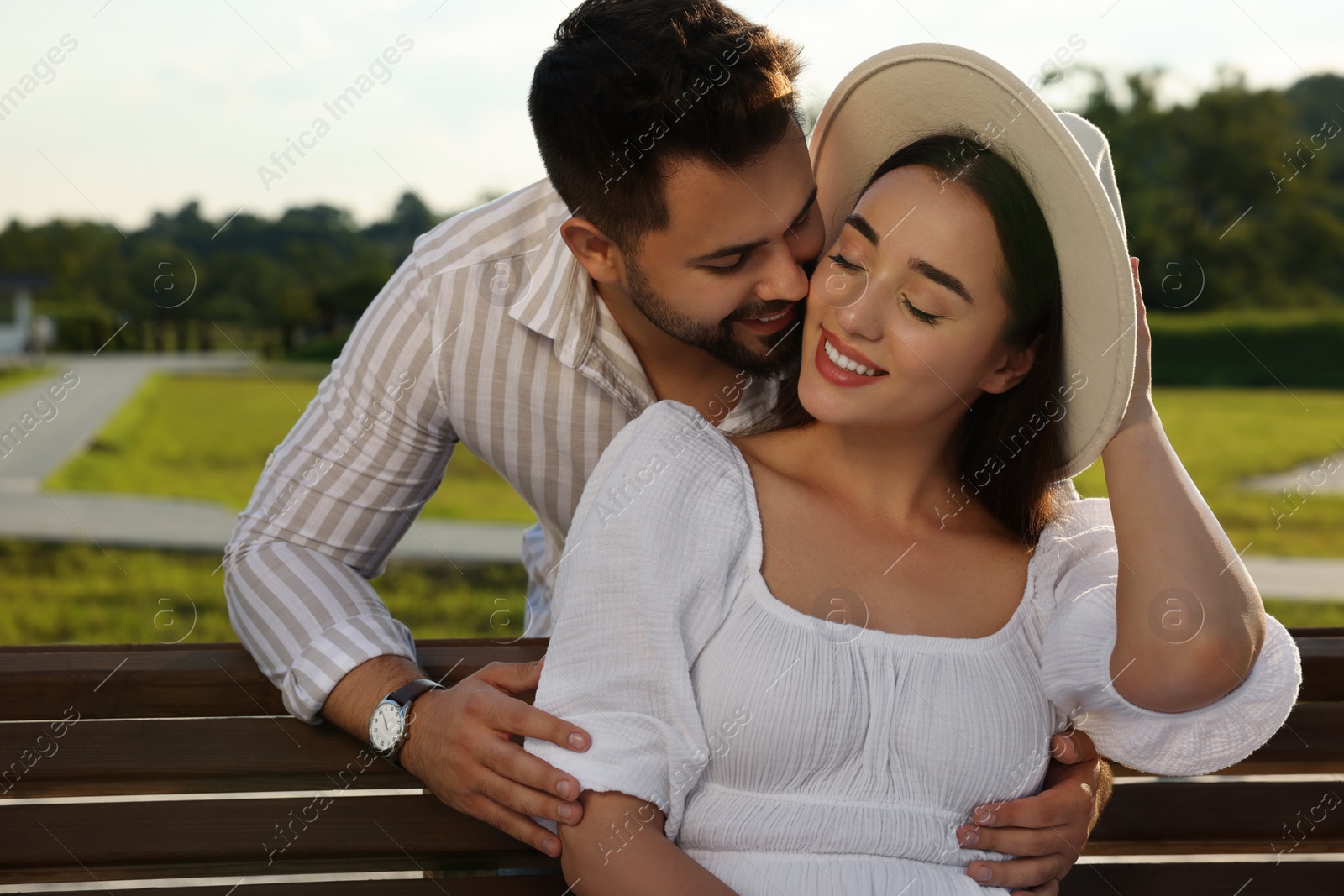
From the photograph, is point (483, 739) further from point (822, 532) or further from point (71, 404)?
point (71, 404)

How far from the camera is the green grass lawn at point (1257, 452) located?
11031 millimetres

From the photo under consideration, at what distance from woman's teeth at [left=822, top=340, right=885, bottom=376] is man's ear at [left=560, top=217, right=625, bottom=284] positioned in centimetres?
64

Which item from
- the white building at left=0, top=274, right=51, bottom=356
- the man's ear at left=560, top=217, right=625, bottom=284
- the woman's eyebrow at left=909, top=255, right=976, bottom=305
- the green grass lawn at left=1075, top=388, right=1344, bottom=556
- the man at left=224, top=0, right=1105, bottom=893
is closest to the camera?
the woman's eyebrow at left=909, top=255, right=976, bottom=305

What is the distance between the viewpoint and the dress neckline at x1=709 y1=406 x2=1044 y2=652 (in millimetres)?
1822

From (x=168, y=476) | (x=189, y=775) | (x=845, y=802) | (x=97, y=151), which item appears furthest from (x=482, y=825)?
(x=97, y=151)

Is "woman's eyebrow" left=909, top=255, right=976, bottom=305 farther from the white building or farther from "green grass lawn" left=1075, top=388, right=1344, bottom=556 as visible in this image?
the white building

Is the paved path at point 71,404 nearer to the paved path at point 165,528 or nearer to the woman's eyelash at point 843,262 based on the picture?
the paved path at point 165,528

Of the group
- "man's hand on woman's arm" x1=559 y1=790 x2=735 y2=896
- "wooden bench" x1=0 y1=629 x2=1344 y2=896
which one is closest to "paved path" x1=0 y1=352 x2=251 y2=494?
"wooden bench" x1=0 y1=629 x2=1344 y2=896

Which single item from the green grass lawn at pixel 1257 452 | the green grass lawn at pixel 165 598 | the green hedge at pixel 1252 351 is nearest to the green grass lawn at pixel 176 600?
the green grass lawn at pixel 165 598

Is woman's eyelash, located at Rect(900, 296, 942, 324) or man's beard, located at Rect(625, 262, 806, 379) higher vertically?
woman's eyelash, located at Rect(900, 296, 942, 324)

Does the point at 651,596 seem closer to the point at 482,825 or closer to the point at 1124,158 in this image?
the point at 482,825

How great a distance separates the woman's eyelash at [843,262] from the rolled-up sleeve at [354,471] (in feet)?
2.81

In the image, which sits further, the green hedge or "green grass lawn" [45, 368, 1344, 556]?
the green hedge

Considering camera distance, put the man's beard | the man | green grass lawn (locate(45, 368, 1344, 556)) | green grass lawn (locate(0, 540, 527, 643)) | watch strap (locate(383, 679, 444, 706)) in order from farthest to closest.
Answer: green grass lawn (locate(45, 368, 1344, 556)) < green grass lawn (locate(0, 540, 527, 643)) < the man's beard < the man < watch strap (locate(383, 679, 444, 706))
